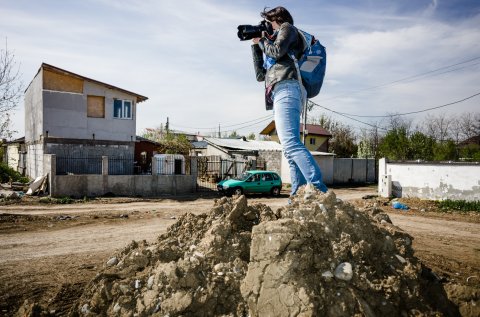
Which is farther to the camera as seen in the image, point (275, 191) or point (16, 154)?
point (16, 154)

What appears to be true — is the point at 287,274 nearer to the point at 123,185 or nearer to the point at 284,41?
the point at 284,41

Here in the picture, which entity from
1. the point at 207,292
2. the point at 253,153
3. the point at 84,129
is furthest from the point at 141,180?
the point at 207,292

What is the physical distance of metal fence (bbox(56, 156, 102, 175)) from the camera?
19031 millimetres

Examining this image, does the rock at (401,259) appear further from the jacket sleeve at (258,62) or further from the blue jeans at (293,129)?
the jacket sleeve at (258,62)

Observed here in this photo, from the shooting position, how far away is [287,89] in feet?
11.3

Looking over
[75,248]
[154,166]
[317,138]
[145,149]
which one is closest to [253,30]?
[75,248]

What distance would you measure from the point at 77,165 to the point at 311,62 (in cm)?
1967

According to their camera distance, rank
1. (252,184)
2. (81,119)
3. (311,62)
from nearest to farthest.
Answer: (311,62), (252,184), (81,119)

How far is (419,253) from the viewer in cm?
554

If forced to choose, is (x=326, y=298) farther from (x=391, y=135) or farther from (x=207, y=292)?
(x=391, y=135)

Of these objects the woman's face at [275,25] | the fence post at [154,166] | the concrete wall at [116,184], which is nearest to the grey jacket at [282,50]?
the woman's face at [275,25]

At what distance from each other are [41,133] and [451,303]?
23956mm

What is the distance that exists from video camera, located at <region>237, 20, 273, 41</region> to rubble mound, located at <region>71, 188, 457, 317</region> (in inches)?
76.2

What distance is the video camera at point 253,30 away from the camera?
3.66m
